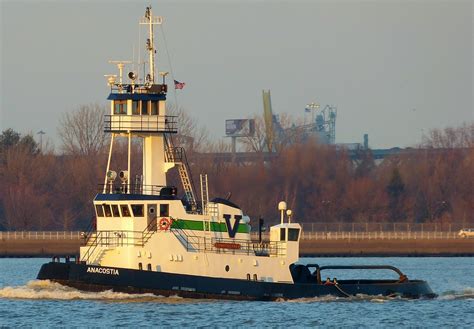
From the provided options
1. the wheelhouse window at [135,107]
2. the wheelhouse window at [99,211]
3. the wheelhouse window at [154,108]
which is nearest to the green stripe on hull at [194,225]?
the wheelhouse window at [99,211]

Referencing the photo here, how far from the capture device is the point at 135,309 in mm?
50812

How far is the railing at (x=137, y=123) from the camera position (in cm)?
5434

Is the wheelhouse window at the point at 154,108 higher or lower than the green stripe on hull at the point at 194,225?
higher

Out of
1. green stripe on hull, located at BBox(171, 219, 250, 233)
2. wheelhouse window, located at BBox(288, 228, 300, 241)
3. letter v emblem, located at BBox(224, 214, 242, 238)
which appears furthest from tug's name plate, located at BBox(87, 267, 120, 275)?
wheelhouse window, located at BBox(288, 228, 300, 241)

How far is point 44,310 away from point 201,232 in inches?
270

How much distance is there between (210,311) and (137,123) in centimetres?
803

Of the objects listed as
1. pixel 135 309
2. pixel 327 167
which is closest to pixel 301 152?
pixel 327 167

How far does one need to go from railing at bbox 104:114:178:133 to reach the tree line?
2120 inches

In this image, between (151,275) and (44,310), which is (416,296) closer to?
(151,275)

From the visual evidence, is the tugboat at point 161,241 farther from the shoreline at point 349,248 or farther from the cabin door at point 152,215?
the shoreline at point 349,248

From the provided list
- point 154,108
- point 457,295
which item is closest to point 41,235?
point 457,295

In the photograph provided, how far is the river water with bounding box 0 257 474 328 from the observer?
48656mm

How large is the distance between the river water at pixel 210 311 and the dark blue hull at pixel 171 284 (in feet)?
0.90

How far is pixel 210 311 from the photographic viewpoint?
167ft
